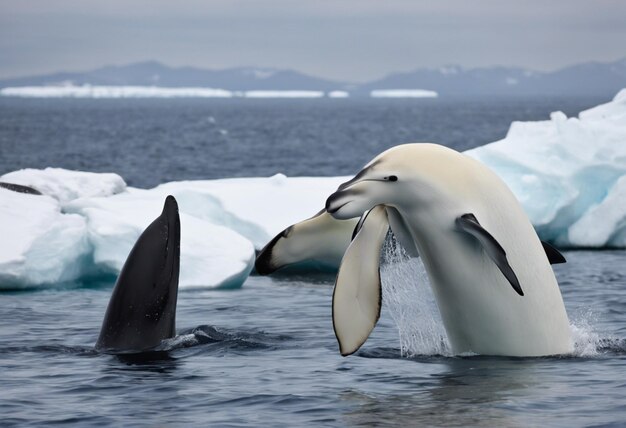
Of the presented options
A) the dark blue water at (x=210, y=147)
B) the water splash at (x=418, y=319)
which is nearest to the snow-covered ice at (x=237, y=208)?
the water splash at (x=418, y=319)

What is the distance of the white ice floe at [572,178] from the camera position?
2008cm

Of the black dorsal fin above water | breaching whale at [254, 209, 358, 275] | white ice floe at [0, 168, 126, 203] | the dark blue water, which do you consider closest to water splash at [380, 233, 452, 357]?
breaching whale at [254, 209, 358, 275]

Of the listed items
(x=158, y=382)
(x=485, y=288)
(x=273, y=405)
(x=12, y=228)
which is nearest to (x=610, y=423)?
(x=485, y=288)

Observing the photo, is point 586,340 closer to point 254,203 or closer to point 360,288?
point 360,288

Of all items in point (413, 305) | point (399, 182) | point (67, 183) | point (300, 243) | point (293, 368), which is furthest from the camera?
point (67, 183)

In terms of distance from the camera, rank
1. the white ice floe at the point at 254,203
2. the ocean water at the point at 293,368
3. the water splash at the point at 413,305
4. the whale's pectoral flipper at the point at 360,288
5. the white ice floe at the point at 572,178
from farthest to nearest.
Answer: the white ice floe at the point at 572,178, the white ice floe at the point at 254,203, the water splash at the point at 413,305, the whale's pectoral flipper at the point at 360,288, the ocean water at the point at 293,368

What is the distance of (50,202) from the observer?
1841 centimetres

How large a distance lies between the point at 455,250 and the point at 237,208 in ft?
35.5

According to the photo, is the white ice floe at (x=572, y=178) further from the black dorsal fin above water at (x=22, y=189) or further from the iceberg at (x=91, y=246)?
the black dorsal fin above water at (x=22, y=189)

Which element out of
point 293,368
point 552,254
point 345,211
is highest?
point 345,211

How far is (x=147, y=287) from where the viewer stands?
31.7 ft

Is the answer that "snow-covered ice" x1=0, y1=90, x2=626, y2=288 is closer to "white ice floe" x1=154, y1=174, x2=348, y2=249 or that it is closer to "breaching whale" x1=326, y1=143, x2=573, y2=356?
"white ice floe" x1=154, y1=174, x2=348, y2=249

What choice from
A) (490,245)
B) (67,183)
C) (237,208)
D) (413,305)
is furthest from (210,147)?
(490,245)

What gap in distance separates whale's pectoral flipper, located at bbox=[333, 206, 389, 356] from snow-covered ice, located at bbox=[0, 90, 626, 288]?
22.9 feet
